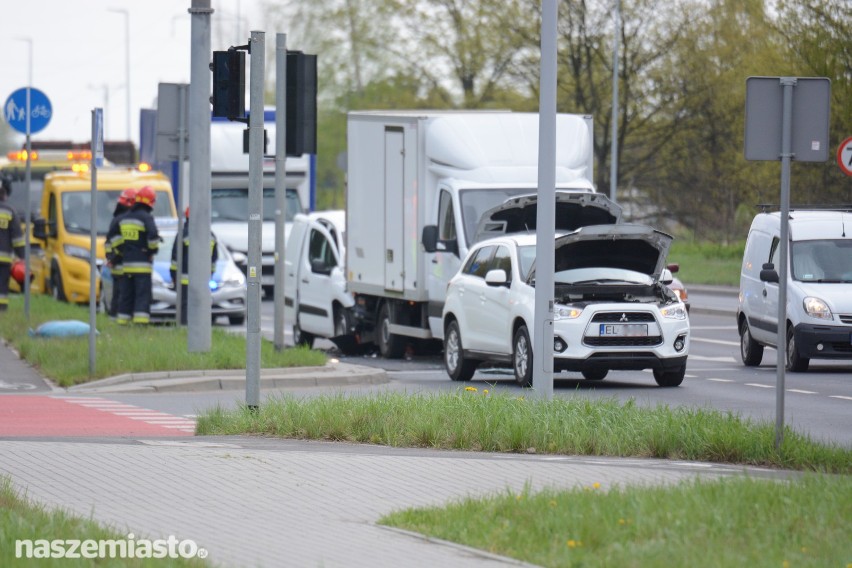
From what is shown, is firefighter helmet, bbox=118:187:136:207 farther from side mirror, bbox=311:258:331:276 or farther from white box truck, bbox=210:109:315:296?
white box truck, bbox=210:109:315:296

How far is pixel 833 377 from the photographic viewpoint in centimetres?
1828

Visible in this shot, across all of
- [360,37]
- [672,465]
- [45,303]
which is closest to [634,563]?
A: [672,465]

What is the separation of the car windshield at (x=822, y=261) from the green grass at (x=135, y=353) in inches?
233

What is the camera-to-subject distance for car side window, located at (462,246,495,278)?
18438mm

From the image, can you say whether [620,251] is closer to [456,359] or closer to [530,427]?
[456,359]

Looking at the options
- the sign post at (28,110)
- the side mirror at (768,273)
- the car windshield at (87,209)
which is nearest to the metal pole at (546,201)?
the side mirror at (768,273)

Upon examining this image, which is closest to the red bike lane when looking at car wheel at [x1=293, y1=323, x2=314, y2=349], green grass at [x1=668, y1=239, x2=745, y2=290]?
car wheel at [x1=293, y1=323, x2=314, y2=349]

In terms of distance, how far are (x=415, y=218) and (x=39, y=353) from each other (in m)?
5.27

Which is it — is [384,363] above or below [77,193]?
below

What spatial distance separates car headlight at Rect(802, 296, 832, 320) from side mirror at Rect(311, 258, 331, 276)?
7912 millimetres

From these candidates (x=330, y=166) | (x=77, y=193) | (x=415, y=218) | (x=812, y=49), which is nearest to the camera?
(x=415, y=218)

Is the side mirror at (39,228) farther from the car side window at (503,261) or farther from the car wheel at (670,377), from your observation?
the car wheel at (670,377)

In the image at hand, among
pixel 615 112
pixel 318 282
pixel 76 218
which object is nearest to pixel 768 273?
pixel 318 282

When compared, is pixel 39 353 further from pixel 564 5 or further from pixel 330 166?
pixel 330 166
